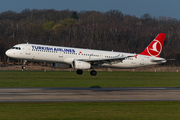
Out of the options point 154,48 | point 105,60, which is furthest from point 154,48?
point 105,60

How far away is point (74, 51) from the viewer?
4738 centimetres

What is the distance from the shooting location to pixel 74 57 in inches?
1852

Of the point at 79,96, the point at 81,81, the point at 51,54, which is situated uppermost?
the point at 51,54

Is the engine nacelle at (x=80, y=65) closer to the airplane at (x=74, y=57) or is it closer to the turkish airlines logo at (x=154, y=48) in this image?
the airplane at (x=74, y=57)

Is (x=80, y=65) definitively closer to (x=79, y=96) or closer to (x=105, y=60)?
(x=105, y=60)
